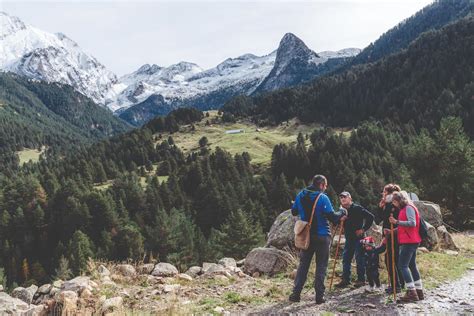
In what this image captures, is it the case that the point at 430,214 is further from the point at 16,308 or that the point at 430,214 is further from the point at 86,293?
the point at 16,308

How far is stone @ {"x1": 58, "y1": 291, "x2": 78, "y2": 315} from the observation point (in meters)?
10.1

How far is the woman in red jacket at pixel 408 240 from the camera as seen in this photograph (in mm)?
10938

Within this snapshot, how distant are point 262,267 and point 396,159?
118944 mm

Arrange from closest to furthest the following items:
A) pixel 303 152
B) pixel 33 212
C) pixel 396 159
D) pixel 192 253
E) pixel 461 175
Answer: pixel 461 175, pixel 192 253, pixel 33 212, pixel 396 159, pixel 303 152

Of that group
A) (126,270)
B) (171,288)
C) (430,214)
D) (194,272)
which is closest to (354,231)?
(171,288)

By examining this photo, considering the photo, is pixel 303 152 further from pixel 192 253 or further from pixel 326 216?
pixel 326 216

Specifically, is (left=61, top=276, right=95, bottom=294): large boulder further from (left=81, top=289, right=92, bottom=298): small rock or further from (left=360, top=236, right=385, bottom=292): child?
(left=360, top=236, right=385, bottom=292): child

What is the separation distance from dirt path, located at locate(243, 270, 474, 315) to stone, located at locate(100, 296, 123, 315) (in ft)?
11.6

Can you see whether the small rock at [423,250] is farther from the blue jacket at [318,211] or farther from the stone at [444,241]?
the blue jacket at [318,211]

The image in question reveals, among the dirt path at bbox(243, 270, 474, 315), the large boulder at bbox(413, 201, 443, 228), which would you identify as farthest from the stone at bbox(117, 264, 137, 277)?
the large boulder at bbox(413, 201, 443, 228)

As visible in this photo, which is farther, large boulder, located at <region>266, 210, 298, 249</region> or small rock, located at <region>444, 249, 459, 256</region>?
large boulder, located at <region>266, 210, 298, 249</region>

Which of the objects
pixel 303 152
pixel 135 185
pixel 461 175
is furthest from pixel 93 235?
pixel 461 175

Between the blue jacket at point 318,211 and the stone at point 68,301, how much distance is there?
21.9 feet

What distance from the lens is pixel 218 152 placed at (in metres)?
139
